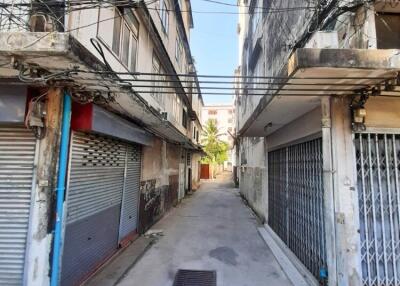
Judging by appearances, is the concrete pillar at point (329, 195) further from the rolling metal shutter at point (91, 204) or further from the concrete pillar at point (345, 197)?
the rolling metal shutter at point (91, 204)

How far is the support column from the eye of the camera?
3.26 m

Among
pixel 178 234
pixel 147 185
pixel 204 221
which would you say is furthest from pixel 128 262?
pixel 204 221

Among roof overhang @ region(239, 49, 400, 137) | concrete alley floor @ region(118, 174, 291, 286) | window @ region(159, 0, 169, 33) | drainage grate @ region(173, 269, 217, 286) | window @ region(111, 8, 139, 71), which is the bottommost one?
drainage grate @ region(173, 269, 217, 286)

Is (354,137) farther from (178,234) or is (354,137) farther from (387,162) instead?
(178,234)

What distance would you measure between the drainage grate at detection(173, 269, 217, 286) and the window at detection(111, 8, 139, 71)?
15.3 ft

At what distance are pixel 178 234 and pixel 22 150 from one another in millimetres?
5249

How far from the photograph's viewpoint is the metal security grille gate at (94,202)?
12.8 ft

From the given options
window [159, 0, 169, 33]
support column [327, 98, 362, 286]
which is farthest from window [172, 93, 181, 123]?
support column [327, 98, 362, 286]

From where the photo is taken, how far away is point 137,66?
6.17 meters

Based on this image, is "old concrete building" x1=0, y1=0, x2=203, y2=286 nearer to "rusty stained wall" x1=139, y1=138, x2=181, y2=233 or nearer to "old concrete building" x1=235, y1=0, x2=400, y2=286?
"old concrete building" x1=235, y1=0, x2=400, y2=286

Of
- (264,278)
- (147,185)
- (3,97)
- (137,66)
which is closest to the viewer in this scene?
(3,97)

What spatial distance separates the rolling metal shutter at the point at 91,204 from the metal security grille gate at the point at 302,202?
4109mm

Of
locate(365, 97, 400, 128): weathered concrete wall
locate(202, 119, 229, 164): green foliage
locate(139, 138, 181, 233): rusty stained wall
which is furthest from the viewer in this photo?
locate(202, 119, 229, 164): green foliage

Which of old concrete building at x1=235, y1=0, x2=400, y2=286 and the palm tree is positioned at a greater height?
the palm tree
